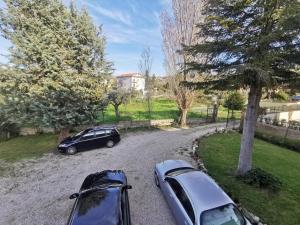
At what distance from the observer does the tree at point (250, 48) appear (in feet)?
22.9

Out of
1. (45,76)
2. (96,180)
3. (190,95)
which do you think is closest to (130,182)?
(96,180)

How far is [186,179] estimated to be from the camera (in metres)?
6.61

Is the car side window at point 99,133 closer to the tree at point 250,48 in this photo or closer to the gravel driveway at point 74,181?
the gravel driveway at point 74,181

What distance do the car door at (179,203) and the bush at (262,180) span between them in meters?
3.92

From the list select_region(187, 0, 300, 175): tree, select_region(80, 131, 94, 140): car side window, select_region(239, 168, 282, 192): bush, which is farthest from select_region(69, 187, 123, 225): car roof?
select_region(80, 131, 94, 140): car side window

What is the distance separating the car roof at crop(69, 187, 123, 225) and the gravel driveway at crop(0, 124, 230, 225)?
4.50 ft

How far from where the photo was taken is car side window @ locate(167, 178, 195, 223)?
543 centimetres

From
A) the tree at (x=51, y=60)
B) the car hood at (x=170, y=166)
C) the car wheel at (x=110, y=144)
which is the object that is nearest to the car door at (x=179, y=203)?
the car hood at (x=170, y=166)

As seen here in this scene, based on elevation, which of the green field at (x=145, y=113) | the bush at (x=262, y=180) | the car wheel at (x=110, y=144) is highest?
the green field at (x=145, y=113)

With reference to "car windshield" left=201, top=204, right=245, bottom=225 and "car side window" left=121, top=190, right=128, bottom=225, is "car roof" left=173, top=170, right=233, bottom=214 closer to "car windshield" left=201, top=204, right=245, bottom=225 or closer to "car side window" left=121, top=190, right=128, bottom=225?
"car windshield" left=201, top=204, right=245, bottom=225

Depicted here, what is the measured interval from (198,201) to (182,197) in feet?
2.28

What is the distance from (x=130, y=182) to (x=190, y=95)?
13495mm

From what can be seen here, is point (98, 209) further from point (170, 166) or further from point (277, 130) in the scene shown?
point (277, 130)

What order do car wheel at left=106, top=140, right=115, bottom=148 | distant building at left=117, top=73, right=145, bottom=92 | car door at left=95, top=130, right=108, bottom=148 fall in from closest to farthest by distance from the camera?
car door at left=95, top=130, right=108, bottom=148, car wheel at left=106, top=140, right=115, bottom=148, distant building at left=117, top=73, right=145, bottom=92
